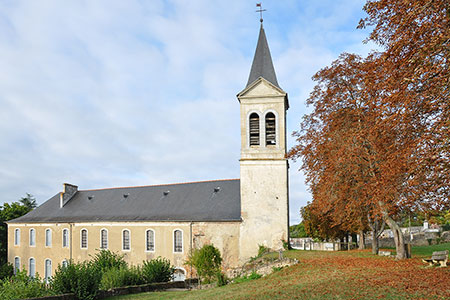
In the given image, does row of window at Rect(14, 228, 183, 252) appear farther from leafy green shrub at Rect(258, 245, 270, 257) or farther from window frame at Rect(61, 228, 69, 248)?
leafy green shrub at Rect(258, 245, 270, 257)

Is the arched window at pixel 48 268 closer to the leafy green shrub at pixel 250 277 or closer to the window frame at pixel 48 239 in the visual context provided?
the window frame at pixel 48 239

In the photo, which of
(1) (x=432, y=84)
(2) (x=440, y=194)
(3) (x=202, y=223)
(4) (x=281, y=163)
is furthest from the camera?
(3) (x=202, y=223)

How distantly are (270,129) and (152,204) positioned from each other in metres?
13.4

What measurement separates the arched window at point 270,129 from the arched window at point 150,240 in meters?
12.5

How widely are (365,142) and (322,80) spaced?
4.75 meters

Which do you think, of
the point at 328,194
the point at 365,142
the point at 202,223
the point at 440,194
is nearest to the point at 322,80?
Answer: the point at 365,142

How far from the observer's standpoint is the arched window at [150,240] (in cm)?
3083

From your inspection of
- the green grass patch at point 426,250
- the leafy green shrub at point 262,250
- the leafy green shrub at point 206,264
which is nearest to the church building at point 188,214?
the leafy green shrub at point 262,250

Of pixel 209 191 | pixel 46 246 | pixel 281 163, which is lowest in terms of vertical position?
pixel 46 246

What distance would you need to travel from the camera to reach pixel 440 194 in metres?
12.0

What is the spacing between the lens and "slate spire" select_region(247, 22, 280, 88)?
26750mm

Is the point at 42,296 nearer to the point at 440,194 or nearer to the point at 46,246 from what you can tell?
the point at 440,194

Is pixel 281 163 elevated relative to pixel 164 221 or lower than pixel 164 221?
elevated

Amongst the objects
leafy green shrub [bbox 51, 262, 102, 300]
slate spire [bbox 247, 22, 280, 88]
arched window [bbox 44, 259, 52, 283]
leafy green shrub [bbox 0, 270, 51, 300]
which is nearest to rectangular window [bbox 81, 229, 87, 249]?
arched window [bbox 44, 259, 52, 283]
